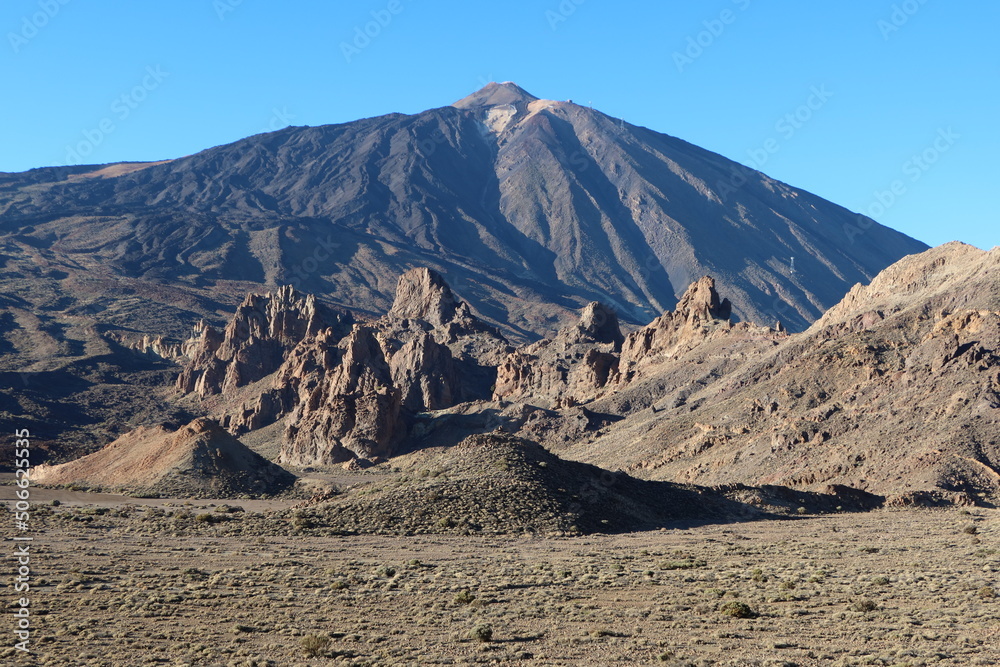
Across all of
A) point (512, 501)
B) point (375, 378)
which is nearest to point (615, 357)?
point (375, 378)

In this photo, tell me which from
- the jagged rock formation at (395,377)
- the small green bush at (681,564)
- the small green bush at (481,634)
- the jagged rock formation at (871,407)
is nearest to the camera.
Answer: the small green bush at (481,634)

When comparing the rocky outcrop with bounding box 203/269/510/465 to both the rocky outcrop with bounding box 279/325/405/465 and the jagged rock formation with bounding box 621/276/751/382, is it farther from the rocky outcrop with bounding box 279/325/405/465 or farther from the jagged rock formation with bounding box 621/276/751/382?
the jagged rock formation with bounding box 621/276/751/382

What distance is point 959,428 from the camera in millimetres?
58344

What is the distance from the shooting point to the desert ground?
22.9m

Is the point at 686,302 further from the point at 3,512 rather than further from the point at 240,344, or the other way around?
the point at 3,512

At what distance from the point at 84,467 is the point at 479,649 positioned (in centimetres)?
5460

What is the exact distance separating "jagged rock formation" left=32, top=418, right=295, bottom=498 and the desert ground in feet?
57.2

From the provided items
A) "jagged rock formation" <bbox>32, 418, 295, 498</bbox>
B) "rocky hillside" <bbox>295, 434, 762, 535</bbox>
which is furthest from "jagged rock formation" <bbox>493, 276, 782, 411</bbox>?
"rocky hillside" <bbox>295, 434, 762, 535</bbox>

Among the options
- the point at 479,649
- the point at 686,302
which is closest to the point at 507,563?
the point at 479,649

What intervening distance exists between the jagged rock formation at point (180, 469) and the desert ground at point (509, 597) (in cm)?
1744

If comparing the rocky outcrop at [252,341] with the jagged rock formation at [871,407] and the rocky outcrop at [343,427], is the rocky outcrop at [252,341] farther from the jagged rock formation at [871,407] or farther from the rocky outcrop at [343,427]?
the jagged rock formation at [871,407]

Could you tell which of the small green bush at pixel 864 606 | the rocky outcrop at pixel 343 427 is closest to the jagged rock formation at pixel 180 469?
the rocky outcrop at pixel 343 427

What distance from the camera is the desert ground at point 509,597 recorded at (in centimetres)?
2288

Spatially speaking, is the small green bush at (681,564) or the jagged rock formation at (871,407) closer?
the small green bush at (681,564)
